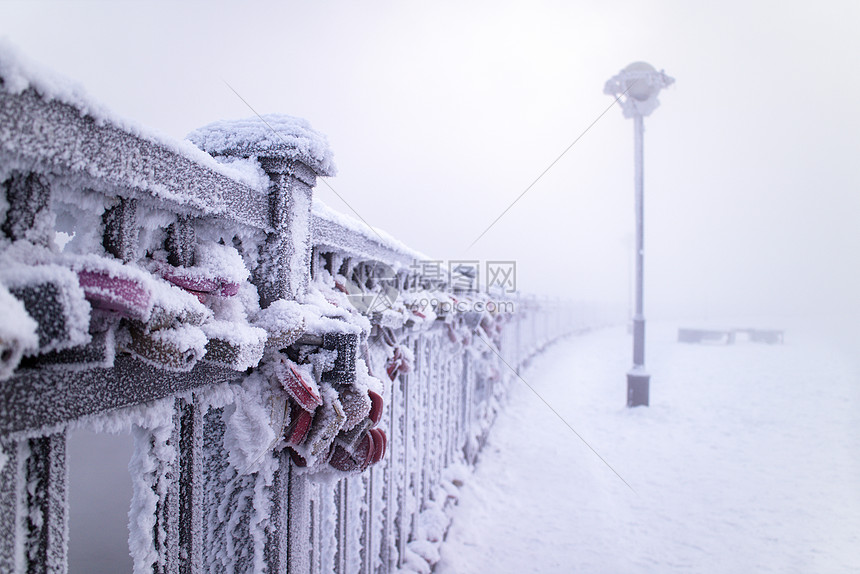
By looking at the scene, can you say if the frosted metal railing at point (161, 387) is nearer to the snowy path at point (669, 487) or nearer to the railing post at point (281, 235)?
the railing post at point (281, 235)

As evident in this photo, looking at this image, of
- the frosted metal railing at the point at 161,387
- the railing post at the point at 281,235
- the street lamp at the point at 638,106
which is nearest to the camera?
the frosted metal railing at the point at 161,387

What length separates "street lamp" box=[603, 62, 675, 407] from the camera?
7.02 m

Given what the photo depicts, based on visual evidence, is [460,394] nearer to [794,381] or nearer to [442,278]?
[442,278]

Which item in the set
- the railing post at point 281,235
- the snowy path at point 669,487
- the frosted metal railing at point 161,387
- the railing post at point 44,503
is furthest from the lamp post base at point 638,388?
the railing post at point 44,503

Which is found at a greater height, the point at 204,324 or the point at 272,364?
the point at 204,324

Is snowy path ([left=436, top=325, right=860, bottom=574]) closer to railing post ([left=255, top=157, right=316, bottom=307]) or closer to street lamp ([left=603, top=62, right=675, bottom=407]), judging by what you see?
street lamp ([left=603, top=62, right=675, bottom=407])

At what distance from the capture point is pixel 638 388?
21.6 ft

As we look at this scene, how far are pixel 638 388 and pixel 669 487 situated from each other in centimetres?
283

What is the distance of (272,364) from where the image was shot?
119 cm

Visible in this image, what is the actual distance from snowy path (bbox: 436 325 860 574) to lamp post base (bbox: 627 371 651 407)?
0.21m

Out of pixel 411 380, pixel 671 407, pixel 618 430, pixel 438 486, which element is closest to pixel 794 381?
pixel 671 407

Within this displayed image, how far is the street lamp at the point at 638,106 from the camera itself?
7023mm

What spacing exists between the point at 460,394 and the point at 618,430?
277cm

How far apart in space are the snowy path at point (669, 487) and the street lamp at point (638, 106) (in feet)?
4.07
